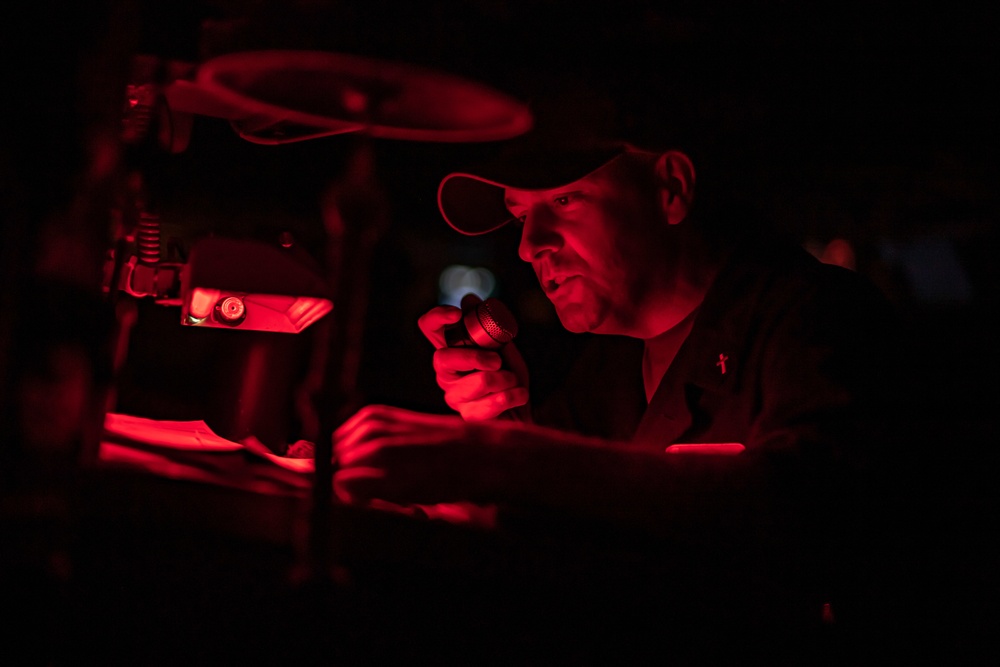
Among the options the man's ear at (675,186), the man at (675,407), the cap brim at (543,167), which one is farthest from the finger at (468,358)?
the man's ear at (675,186)

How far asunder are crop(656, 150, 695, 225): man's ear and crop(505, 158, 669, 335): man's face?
0.02 m

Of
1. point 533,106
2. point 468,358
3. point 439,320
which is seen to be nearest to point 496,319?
point 468,358

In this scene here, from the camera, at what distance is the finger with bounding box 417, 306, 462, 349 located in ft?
4.88

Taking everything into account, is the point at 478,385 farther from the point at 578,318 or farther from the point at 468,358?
the point at 578,318

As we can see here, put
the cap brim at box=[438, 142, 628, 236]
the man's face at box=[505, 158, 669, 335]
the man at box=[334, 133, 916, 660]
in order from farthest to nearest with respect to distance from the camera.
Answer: the man's face at box=[505, 158, 669, 335] < the cap brim at box=[438, 142, 628, 236] < the man at box=[334, 133, 916, 660]

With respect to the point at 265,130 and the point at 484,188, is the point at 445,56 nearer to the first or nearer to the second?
the point at 265,130

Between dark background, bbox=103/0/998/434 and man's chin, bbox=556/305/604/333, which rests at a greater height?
dark background, bbox=103/0/998/434

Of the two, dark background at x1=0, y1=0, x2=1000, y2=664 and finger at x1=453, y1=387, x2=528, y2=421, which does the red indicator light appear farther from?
finger at x1=453, y1=387, x2=528, y2=421

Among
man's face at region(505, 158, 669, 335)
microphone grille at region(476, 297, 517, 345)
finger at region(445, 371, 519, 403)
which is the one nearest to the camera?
microphone grille at region(476, 297, 517, 345)

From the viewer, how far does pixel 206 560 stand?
2.41 ft

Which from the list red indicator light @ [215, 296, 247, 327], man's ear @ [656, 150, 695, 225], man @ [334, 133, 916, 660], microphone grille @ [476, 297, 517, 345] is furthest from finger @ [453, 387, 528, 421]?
red indicator light @ [215, 296, 247, 327]

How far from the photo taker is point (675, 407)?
5.20 ft

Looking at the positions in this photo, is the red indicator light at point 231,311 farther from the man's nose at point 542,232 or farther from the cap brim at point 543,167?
the man's nose at point 542,232

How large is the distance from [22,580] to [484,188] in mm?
1253
